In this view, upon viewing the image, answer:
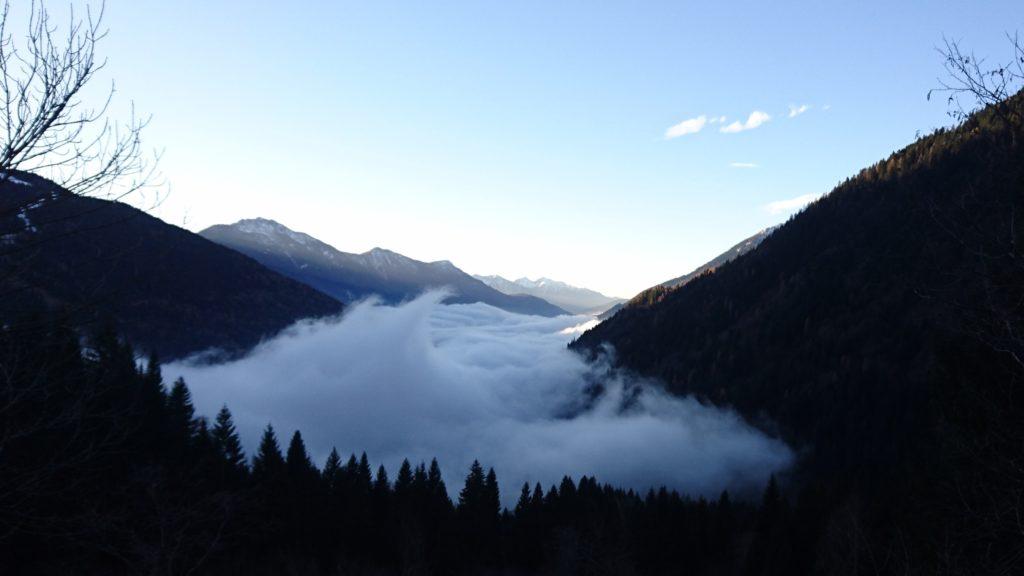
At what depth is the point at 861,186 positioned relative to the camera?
6161 inches

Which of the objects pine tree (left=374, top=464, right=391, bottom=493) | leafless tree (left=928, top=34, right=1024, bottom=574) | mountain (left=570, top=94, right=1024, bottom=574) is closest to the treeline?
pine tree (left=374, top=464, right=391, bottom=493)

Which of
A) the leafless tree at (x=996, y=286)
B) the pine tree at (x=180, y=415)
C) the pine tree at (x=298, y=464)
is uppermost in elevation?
the leafless tree at (x=996, y=286)

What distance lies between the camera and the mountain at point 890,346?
7.30 meters

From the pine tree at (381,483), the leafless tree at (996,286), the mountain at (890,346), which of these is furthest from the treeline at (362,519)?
the leafless tree at (996,286)

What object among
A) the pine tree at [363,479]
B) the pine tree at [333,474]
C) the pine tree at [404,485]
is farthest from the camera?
the pine tree at [404,485]

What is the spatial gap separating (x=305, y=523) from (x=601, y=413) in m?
160

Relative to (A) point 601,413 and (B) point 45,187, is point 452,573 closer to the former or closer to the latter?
(B) point 45,187

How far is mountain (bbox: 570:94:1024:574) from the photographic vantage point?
7301 millimetres

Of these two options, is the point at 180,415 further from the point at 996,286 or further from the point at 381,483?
the point at 996,286

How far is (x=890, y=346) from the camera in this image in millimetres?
121938

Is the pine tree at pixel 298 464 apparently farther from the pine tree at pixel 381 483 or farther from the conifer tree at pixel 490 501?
the conifer tree at pixel 490 501

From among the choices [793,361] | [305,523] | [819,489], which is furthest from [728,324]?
[305,523]

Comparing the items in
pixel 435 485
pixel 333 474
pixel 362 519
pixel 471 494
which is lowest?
pixel 471 494

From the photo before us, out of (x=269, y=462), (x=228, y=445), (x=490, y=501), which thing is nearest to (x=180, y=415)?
(x=228, y=445)
